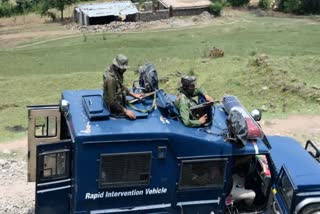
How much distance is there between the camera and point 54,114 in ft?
33.9

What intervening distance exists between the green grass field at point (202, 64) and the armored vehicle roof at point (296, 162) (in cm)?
675

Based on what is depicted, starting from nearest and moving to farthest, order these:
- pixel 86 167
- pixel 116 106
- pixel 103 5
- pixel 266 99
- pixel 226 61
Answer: pixel 86 167
pixel 116 106
pixel 266 99
pixel 226 61
pixel 103 5

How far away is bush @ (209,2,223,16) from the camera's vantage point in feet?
177

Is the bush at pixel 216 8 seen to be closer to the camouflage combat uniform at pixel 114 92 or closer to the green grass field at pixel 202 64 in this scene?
the green grass field at pixel 202 64

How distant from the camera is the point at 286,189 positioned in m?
9.41

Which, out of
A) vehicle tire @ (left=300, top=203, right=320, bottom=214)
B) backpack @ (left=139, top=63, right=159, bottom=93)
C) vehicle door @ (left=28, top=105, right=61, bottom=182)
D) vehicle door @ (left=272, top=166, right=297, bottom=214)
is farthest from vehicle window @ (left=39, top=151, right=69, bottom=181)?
vehicle tire @ (left=300, top=203, right=320, bottom=214)

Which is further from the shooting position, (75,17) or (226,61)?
(75,17)

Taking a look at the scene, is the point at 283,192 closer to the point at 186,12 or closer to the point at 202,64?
the point at 202,64

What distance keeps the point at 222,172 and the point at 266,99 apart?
1001cm

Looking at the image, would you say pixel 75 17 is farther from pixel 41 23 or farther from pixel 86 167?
pixel 86 167

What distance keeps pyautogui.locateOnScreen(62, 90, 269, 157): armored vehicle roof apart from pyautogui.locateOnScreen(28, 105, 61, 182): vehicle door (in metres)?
0.69

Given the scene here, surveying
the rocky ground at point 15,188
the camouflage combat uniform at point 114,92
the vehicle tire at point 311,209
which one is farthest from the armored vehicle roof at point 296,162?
the rocky ground at point 15,188

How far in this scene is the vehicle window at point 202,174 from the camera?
9297 mm

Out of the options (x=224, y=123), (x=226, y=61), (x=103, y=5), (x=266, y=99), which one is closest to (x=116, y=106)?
(x=224, y=123)
